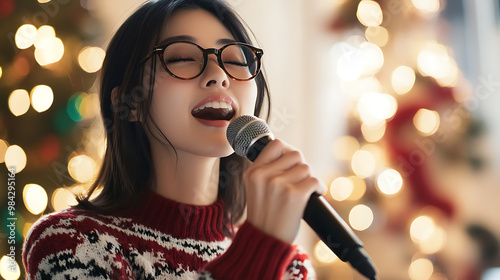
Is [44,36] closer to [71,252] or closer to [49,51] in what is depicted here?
[49,51]

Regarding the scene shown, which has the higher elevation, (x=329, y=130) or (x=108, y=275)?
(x=329, y=130)

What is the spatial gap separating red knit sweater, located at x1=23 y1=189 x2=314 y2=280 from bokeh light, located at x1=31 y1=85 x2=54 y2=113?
0.75 m

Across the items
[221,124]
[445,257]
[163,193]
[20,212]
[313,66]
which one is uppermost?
[313,66]

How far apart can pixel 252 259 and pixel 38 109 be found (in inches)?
44.5

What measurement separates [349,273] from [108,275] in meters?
1.49

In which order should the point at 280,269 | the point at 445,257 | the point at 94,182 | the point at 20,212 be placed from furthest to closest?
the point at 445,257, the point at 20,212, the point at 94,182, the point at 280,269

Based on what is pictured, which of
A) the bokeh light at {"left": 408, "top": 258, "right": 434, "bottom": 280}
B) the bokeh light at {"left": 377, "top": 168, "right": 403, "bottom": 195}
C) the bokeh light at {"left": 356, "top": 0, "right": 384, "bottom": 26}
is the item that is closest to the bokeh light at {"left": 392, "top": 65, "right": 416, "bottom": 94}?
the bokeh light at {"left": 356, "top": 0, "right": 384, "bottom": 26}

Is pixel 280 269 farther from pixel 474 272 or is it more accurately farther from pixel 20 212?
pixel 474 272

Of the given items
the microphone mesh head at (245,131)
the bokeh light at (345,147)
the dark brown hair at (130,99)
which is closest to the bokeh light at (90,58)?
the dark brown hair at (130,99)

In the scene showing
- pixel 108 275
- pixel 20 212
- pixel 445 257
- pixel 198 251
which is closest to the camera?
pixel 108 275

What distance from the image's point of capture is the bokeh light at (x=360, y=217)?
6.33ft

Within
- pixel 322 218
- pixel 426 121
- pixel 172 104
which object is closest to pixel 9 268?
pixel 172 104

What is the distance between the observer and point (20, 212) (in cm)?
150

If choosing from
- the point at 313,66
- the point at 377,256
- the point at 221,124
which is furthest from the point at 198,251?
the point at 313,66
